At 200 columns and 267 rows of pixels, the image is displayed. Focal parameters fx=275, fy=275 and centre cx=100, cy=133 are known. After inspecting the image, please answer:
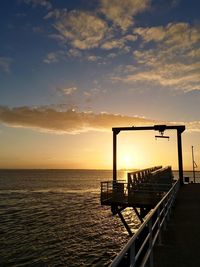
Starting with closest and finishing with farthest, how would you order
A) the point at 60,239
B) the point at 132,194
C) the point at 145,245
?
the point at 145,245, the point at 132,194, the point at 60,239

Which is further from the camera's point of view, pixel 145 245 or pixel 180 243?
pixel 145 245

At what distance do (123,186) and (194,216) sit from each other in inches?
260

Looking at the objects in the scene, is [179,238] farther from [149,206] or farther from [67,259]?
[67,259]

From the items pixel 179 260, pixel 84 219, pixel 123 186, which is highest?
pixel 123 186

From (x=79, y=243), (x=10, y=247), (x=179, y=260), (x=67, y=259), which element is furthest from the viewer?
(x=79, y=243)

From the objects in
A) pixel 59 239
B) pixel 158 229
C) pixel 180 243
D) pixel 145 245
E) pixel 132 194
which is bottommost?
pixel 59 239

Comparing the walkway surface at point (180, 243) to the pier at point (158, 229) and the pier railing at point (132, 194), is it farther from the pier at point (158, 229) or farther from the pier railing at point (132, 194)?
the pier railing at point (132, 194)

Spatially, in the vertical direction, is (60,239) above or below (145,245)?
below

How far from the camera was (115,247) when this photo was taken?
22.3 metres

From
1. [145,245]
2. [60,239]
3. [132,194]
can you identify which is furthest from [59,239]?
[145,245]

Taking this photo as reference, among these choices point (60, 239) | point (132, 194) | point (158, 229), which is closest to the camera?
point (158, 229)

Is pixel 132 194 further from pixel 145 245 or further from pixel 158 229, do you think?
pixel 158 229

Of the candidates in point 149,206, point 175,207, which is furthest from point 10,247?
point 175,207

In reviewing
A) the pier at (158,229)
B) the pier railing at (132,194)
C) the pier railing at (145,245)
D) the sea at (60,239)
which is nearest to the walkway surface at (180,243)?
the pier at (158,229)
